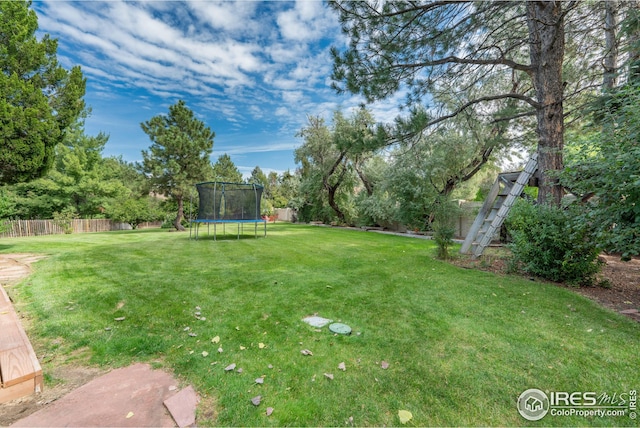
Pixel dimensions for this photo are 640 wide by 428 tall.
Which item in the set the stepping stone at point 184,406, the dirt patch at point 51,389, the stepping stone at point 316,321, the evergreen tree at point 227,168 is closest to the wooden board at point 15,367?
the dirt patch at point 51,389

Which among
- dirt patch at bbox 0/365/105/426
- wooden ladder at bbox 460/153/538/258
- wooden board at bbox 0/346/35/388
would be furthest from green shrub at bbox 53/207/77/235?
wooden ladder at bbox 460/153/538/258

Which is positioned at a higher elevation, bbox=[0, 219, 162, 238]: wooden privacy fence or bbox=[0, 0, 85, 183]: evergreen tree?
bbox=[0, 0, 85, 183]: evergreen tree

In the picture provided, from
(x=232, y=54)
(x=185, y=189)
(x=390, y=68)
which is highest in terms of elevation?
(x=232, y=54)

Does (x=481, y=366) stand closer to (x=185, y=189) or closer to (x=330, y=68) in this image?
(x=330, y=68)

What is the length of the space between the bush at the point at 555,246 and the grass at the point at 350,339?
1.17 ft

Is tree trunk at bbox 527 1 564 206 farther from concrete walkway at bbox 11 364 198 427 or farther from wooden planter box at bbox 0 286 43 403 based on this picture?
wooden planter box at bbox 0 286 43 403

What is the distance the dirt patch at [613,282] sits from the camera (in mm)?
2734

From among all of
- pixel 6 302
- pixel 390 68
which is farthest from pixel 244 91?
pixel 6 302

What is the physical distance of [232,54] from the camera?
751 centimetres

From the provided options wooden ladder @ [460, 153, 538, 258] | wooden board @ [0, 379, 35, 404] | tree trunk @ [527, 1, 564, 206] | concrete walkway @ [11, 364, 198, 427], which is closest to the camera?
concrete walkway @ [11, 364, 198, 427]

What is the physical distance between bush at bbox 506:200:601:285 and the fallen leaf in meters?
3.13

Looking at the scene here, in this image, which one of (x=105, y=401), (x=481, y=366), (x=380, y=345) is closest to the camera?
(x=105, y=401)

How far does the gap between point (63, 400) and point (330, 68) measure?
5.49 metres

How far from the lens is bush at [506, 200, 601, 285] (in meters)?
3.27
